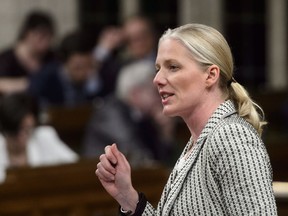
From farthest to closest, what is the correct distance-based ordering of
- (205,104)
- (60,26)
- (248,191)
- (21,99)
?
(60,26) < (21,99) < (205,104) < (248,191)

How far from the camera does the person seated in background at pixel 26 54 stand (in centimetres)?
938

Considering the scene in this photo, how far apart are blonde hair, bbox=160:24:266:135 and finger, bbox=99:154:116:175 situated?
358mm

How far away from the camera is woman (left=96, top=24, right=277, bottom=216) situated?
312 centimetres

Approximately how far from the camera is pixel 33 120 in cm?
762

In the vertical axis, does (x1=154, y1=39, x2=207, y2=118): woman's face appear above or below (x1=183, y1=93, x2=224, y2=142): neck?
above

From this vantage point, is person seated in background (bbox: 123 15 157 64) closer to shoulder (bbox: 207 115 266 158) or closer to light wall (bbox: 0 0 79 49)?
light wall (bbox: 0 0 79 49)

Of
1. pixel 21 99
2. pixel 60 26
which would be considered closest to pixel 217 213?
pixel 21 99

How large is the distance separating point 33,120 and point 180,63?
4.41 m

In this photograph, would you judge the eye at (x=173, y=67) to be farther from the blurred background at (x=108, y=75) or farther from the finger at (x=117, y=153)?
the blurred background at (x=108, y=75)

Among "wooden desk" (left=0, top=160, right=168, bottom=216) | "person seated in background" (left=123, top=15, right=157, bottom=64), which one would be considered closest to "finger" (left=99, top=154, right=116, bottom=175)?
"wooden desk" (left=0, top=160, right=168, bottom=216)

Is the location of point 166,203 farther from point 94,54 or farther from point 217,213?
point 94,54

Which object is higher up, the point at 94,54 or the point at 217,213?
the point at 217,213

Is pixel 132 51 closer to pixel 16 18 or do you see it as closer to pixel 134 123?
pixel 134 123

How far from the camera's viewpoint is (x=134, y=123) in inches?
333
